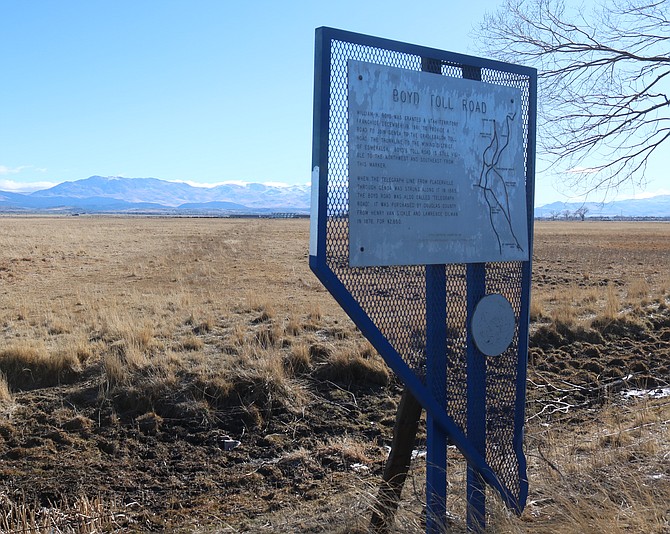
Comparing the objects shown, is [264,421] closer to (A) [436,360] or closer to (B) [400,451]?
(B) [400,451]

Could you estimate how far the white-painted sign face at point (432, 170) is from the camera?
366 centimetres

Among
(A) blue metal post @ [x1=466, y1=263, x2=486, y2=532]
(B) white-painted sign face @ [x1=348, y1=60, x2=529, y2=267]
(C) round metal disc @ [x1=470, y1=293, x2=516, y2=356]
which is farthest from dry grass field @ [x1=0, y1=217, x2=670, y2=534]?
(B) white-painted sign face @ [x1=348, y1=60, x2=529, y2=267]

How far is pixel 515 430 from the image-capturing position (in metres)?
4.78

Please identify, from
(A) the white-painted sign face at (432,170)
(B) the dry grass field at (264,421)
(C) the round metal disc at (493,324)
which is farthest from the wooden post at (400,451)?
(A) the white-painted sign face at (432,170)

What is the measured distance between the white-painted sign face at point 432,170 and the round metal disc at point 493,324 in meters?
0.31

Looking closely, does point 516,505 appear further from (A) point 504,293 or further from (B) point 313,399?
(B) point 313,399

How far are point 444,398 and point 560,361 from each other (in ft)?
21.0

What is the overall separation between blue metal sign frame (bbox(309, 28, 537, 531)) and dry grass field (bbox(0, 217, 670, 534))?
0.32 metres

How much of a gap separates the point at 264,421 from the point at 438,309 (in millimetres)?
4011

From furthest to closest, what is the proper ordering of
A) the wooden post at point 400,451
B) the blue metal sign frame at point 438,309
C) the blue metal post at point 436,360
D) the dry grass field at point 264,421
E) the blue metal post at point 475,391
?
the dry grass field at point 264,421
the wooden post at point 400,451
the blue metal post at point 475,391
the blue metal post at point 436,360
the blue metal sign frame at point 438,309

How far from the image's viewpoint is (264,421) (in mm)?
7684

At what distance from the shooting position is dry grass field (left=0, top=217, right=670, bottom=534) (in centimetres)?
495

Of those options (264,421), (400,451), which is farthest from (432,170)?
(264,421)

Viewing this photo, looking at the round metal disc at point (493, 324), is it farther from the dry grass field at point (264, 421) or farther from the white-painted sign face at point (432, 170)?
the dry grass field at point (264, 421)
